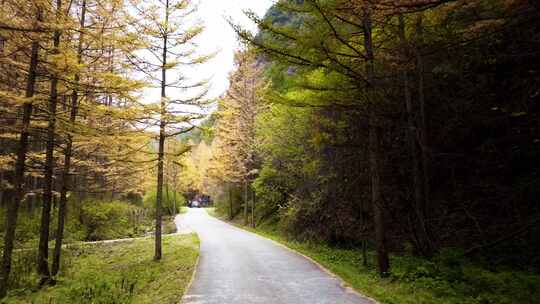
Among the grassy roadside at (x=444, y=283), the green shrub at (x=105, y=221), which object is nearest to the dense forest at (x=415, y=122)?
the grassy roadside at (x=444, y=283)

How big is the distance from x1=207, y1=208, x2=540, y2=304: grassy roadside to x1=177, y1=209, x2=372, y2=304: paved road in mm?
659

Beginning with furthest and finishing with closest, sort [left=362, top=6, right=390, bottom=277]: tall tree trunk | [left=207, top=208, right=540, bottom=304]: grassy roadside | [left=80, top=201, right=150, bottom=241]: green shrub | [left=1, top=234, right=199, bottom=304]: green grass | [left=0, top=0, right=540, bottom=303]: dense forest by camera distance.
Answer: [left=80, top=201, right=150, bottom=241]: green shrub < [left=1, top=234, right=199, bottom=304]: green grass < [left=362, top=6, right=390, bottom=277]: tall tree trunk < [left=0, top=0, right=540, bottom=303]: dense forest < [left=207, top=208, right=540, bottom=304]: grassy roadside

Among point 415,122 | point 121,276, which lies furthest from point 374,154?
point 121,276

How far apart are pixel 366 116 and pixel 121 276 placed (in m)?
9.66

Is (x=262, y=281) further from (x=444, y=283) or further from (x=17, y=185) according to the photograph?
(x=17, y=185)

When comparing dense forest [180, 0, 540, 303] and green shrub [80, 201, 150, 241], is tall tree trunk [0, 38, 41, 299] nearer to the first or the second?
dense forest [180, 0, 540, 303]

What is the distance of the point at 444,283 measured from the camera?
7.01 meters

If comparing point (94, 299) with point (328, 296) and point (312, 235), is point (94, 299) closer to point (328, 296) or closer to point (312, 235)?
point (328, 296)

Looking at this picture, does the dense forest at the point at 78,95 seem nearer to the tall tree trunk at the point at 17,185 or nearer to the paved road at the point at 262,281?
the tall tree trunk at the point at 17,185

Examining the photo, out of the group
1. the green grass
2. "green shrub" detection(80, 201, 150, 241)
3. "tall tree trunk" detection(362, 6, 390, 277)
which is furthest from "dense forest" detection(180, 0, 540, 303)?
"green shrub" detection(80, 201, 150, 241)

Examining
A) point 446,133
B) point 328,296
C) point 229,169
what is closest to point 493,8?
point 446,133

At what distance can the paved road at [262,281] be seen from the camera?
6.87 m

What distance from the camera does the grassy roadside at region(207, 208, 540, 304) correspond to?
246 inches

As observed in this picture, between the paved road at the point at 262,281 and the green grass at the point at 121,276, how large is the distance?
1.94ft
